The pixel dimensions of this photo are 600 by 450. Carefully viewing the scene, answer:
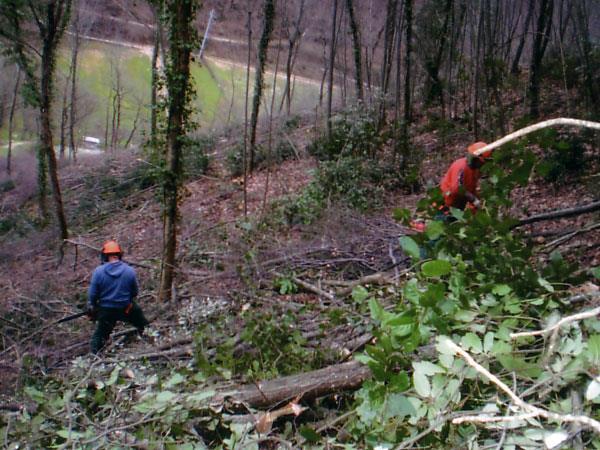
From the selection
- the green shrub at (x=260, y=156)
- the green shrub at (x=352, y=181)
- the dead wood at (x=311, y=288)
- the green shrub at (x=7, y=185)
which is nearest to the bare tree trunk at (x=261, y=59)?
the green shrub at (x=260, y=156)

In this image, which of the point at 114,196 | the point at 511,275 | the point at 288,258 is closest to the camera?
the point at 511,275

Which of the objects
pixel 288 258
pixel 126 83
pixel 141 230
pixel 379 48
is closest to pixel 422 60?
pixel 379 48

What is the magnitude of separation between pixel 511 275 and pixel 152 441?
1972 millimetres

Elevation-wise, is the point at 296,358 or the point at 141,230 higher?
the point at 296,358

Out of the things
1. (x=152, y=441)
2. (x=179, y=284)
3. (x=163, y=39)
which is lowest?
(x=179, y=284)

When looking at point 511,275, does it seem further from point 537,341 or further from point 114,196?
point 114,196

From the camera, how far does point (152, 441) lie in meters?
3.13

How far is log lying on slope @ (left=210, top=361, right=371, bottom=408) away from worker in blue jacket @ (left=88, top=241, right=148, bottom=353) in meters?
3.93

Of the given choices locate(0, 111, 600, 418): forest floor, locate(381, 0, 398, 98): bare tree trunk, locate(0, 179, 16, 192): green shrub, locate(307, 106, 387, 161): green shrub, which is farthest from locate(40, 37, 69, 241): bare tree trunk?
locate(0, 179, 16, 192): green shrub

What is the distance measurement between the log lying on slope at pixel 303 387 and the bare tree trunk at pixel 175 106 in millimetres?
5325

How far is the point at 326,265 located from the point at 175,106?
304 centimetres

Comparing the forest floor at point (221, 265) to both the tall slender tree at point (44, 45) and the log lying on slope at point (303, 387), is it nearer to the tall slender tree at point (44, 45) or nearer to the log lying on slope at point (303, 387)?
the log lying on slope at point (303, 387)

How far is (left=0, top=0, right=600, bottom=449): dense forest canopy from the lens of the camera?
2.12 m

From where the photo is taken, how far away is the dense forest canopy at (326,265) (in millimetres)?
2115
